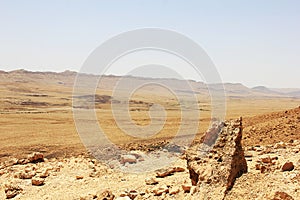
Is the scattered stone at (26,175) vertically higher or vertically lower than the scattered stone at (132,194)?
lower

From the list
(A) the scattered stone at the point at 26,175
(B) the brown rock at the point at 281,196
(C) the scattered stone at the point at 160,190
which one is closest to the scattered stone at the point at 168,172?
(C) the scattered stone at the point at 160,190

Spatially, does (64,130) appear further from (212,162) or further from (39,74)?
(39,74)

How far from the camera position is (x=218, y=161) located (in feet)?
22.8

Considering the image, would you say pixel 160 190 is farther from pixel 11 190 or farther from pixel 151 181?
pixel 11 190

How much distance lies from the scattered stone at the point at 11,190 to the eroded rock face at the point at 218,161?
5.07 metres

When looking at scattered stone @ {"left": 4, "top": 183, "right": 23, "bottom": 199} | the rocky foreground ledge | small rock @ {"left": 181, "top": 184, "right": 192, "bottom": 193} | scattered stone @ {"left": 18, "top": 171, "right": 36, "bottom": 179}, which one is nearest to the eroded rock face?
the rocky foreground ledge

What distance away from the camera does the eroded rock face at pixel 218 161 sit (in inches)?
256

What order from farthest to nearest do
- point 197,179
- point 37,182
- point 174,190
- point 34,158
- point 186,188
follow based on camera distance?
point 34,158 → point 37,182 → point 174,190 → point 186,188 → point 197,179

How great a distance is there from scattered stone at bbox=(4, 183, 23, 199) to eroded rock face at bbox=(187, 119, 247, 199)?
5071mm

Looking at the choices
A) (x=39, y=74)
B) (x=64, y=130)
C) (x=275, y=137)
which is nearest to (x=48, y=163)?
(x=275, y=137)

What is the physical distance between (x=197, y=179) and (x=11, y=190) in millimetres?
5554

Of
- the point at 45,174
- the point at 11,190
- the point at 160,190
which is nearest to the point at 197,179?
the point at 160,190

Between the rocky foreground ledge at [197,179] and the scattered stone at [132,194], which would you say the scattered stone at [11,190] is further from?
the scattered stone at [132,194]

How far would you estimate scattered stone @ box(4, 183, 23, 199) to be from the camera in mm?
9688
